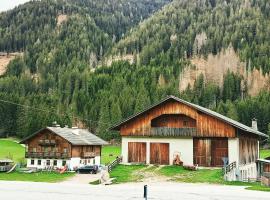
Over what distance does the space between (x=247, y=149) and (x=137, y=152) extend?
13.5 metres

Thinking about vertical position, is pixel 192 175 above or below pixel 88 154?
below

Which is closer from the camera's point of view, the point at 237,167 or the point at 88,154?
the point at 237,167

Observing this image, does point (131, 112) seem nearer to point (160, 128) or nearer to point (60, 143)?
point (60, 143)

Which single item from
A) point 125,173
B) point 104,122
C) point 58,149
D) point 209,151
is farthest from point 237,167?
point 104,122

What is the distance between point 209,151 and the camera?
167 ft

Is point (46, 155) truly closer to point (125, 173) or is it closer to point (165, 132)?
point (165, 132)

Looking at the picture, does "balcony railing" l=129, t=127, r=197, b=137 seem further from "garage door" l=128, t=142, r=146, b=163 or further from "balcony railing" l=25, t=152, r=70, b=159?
"balcony railing" l=25, t=152, r=70, b=159

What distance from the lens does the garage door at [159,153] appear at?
173 ft

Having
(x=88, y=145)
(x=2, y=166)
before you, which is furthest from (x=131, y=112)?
(x=2, y=166)

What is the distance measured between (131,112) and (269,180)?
4271 inches

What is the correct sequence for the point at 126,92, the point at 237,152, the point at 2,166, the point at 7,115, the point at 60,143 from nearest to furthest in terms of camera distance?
the point at 237,152 → the point at 2,166 → the point at 60,143 → the point at 7,115 → the point at 126,92

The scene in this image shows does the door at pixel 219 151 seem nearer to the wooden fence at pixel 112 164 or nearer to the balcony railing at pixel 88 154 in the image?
the wooden fence at pixel 112 164

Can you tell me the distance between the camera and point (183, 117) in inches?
2089

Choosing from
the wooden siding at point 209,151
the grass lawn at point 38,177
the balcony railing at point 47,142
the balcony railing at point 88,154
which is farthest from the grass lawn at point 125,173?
the balcony railing at point 47,142
